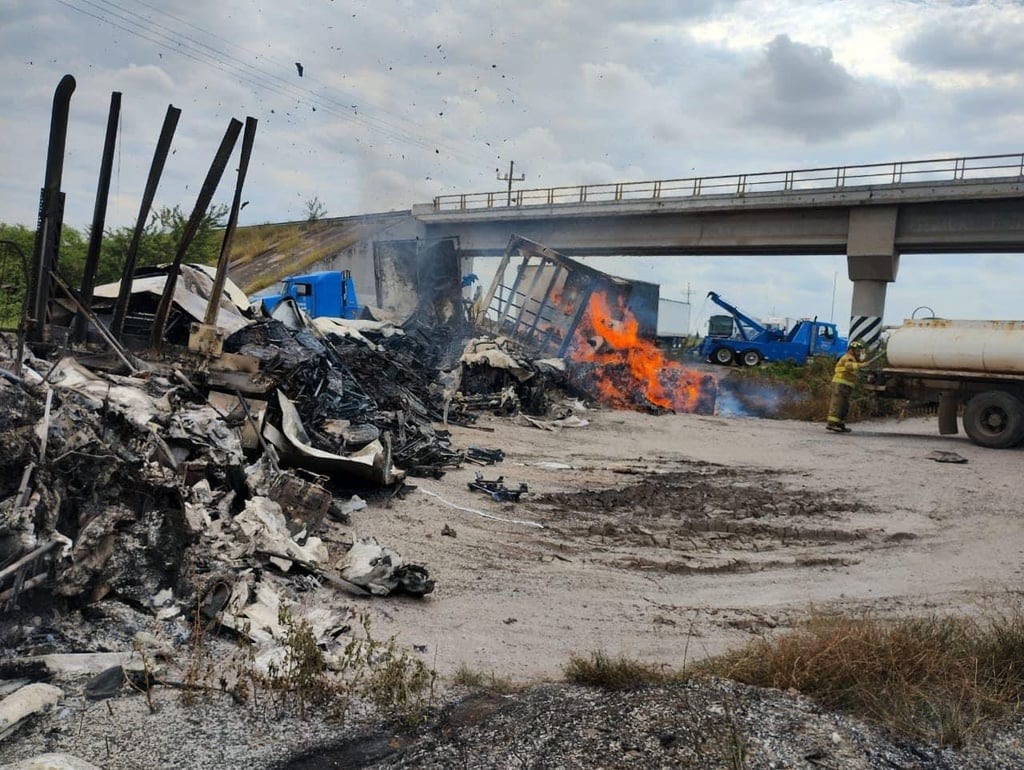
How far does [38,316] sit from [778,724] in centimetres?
773

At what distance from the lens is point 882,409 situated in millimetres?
19359

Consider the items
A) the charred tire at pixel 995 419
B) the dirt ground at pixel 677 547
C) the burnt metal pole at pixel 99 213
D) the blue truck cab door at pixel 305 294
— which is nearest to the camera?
the dirt ground at pixel 677 547

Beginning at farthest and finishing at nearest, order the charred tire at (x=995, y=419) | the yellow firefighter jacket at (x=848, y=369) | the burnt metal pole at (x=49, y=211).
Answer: the yellow firefighter jacket at (x=848, y=369), the charred tire at (x=995, y=419), the burnt metal pole at (x=49, y=211)

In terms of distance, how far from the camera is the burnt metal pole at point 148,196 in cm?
890

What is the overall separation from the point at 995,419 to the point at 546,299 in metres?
10.5

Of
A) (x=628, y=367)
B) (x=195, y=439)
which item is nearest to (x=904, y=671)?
(x=195, y=439)

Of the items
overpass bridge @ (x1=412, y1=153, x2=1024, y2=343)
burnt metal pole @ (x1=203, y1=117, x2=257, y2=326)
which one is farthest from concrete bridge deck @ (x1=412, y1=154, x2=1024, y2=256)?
burnt metal pole @ (x1=203, y1=117, x2=257, y2=326)

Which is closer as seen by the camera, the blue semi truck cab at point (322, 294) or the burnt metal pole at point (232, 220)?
the burnt metal pole at point (232, 220)

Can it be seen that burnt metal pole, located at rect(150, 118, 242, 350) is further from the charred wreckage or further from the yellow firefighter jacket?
the yellow firefighter jacket

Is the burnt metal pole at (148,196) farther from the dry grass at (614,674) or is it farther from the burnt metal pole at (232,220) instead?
the dry grass at (614,674)

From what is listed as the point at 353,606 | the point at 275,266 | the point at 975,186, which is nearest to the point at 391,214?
the point at 275,266

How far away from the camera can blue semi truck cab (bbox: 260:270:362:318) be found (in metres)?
22.9

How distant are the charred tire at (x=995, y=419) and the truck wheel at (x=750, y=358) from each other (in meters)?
20.3

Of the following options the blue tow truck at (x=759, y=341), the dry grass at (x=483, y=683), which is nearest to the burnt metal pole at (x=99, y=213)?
the dry grass at (x=483, y=683)
